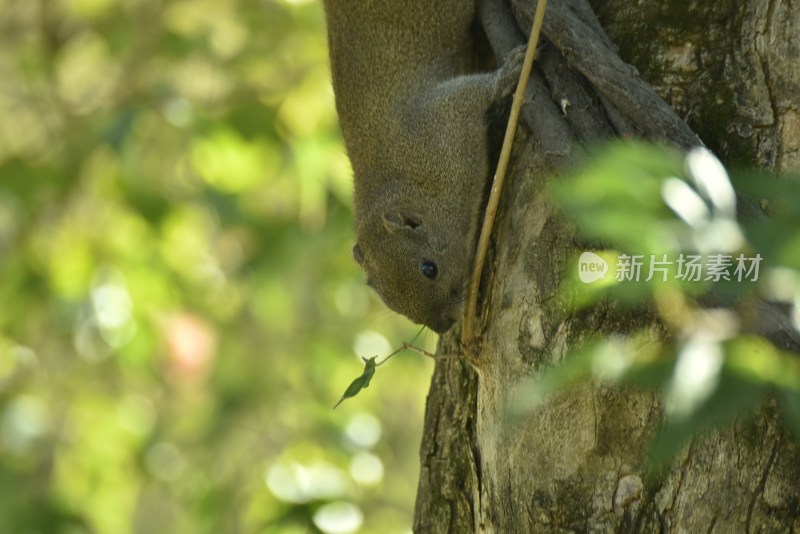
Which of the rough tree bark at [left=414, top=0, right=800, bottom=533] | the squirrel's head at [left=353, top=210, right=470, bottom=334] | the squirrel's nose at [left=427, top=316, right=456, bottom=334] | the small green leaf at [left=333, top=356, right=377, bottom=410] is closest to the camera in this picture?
the rough tree bark at [left=414, top=0, right=800, bottom=533]

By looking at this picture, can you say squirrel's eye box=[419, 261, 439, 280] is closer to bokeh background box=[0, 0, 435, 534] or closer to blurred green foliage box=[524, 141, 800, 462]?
bokeh background box=[0, 0, 435, 534]

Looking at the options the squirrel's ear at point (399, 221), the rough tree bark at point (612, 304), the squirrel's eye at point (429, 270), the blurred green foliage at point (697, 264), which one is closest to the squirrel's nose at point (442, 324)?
the squirrel's eye at point (429, 270)

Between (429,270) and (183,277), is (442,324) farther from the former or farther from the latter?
(183,277)

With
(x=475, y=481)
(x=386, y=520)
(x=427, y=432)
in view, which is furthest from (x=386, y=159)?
(x=386, y=520)

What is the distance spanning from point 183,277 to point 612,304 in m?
4.13

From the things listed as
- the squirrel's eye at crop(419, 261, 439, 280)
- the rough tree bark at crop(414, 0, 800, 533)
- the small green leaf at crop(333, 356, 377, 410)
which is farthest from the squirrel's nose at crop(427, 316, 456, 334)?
the small green leaf at crop(333, 356, 377, 410)

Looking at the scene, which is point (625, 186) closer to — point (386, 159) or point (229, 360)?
point (386, 159)

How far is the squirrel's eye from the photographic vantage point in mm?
3607

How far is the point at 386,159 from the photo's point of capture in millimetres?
3826

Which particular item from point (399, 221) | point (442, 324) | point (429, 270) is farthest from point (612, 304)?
point (399, 221)

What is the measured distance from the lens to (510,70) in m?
2.95

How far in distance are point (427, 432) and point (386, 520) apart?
2.31m

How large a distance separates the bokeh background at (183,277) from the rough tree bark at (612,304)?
2.37m

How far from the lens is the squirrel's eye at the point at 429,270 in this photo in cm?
361
